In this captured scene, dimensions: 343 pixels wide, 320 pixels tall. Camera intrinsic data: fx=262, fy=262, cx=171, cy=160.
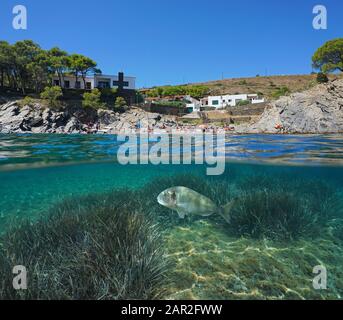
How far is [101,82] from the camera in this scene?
221 feet

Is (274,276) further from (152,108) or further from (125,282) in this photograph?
(152,108)

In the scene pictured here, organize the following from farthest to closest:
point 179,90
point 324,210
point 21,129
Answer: point 179,90 → point 21,129 → point 324,210

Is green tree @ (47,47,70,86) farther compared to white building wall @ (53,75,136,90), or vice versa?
white building wall @ (53,75,136,90)

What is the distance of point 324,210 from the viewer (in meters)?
9.81

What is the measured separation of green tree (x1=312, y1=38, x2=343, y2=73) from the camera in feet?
146

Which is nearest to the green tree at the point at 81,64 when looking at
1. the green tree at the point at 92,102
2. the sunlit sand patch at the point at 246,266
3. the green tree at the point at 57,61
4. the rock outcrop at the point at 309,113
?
the green tree at the point at 57,61

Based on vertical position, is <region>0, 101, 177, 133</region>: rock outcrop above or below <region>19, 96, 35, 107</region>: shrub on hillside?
→ below

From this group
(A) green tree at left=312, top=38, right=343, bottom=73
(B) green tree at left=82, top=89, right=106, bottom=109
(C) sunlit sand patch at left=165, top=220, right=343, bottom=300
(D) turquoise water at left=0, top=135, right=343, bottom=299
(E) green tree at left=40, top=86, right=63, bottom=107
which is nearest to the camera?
(C) sunlit sand patch at left=165, top=220, right=343, bottom=300

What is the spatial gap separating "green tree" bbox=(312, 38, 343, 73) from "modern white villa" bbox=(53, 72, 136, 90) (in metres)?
42.8

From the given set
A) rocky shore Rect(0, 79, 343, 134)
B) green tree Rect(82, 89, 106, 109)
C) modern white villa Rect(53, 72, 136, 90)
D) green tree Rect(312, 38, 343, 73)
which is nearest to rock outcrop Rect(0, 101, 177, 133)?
rocky shore Rect(0, 79, 343, 134)

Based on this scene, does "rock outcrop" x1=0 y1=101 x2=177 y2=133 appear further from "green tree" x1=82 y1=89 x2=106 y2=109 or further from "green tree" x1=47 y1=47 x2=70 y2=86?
"green tree" x1=47 y1=47 x2=70 y2=86

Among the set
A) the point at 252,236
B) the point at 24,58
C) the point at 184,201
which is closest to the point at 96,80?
the point at 24,58
